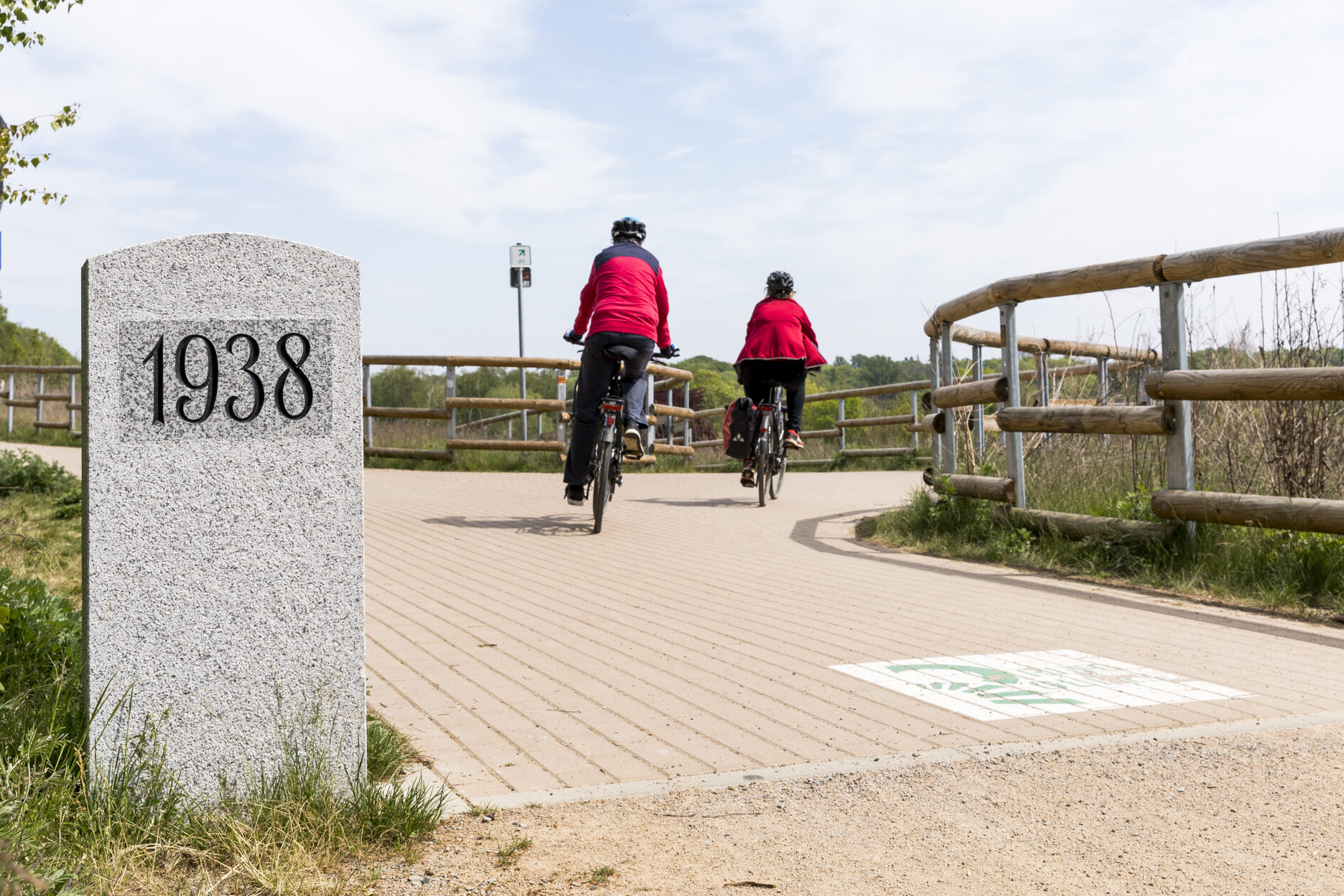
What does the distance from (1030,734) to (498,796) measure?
5.94 feet

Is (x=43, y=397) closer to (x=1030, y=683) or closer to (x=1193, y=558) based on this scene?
(x=1193, y=558)

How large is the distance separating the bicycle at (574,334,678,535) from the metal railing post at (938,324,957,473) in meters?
2.48

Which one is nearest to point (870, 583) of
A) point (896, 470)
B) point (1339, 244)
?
point (1339, 244)

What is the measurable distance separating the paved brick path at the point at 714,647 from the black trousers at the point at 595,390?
65 cm

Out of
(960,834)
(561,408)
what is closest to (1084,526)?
(960,834)

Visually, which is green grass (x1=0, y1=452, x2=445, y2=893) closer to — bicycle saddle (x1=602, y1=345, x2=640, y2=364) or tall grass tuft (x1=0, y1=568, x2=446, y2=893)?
tall grass tuft (x1=0, y1=568, x2=446, y2=893)

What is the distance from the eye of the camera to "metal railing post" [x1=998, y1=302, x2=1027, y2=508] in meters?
8.45

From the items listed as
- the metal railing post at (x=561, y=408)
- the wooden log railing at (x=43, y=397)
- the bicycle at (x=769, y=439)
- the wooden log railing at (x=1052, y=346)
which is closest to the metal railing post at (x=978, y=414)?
the wooden log railing at (x=1052, y=346)

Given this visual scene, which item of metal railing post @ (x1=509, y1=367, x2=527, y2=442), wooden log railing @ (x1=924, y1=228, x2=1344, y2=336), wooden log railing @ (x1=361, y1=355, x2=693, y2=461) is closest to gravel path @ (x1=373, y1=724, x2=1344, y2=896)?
wooden log railing @ (x1=924, y1=228, x2=1344, y2=336)

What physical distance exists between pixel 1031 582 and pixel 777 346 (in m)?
4.92

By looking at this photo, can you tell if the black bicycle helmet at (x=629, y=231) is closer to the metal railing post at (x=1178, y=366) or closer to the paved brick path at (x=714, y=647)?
the paved brick path at (x=714, y=647)

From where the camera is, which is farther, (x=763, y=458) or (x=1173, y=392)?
(x=763, y=458)

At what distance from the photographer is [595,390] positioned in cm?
959

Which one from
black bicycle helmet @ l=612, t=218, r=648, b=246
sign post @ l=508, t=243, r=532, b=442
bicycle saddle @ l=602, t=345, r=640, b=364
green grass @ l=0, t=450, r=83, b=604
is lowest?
green grass @ l=0, t=450, r=83, b=604
